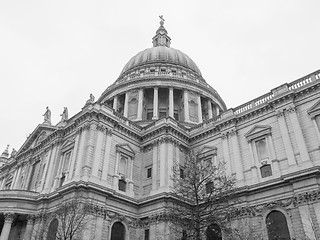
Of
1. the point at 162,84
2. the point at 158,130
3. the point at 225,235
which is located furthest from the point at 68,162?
the point at 162,84

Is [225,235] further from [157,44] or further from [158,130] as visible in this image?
[157,44]

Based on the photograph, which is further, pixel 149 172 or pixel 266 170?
pixel 149 172

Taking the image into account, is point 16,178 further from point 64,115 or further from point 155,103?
point 155,103

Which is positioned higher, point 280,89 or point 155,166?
point 280,89

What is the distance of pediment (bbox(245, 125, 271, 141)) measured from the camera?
92.1ft

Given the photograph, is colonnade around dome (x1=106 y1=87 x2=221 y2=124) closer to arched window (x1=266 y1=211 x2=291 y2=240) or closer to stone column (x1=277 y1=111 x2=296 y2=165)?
stone column (x1=277 y1=111 x2=296 y2=165)

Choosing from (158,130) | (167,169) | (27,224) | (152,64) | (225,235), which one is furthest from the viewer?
(152,64)

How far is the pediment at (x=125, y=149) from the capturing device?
1205 inches

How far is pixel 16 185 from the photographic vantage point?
123 ft

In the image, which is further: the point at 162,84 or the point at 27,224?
the point at 162,84

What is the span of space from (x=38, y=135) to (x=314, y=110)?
3108cm

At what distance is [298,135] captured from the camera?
25.5 m

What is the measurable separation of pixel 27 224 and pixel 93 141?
986cm

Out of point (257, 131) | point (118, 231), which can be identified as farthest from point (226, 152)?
point (118, 231)
